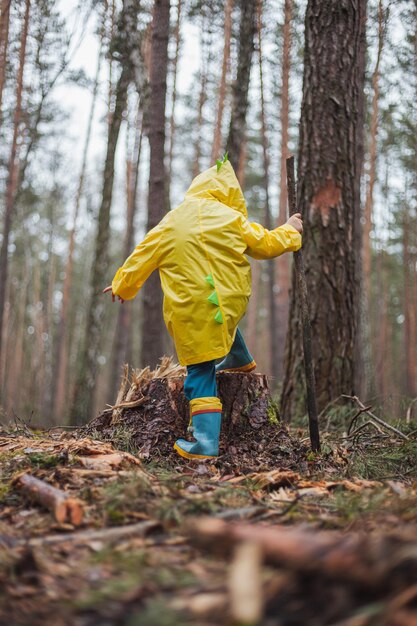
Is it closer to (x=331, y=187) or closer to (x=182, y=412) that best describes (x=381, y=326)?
(x=331, y=187)

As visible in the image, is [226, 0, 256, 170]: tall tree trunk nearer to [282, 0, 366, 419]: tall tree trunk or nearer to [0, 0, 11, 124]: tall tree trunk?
[282, 0, 366, 419]: tall tree trunk

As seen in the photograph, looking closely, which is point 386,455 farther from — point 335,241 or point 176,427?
point 335,241

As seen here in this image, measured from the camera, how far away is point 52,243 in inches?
1135

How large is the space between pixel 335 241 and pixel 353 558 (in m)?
4.34

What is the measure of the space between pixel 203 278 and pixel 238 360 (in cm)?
96

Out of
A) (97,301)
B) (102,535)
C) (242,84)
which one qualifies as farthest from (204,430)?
(97,301)

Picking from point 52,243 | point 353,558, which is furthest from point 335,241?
point 52,243

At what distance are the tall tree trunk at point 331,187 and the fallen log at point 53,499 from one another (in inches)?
129

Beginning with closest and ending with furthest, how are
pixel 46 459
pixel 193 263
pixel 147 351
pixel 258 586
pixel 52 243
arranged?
pixel 258 586
pixel 46 459
pixel 193 263
pixel 147 351
pixel 52 243

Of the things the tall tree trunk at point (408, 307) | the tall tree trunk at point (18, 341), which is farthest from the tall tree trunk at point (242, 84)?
the tall tree trunk at point (18, 341)

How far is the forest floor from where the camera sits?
137 cm

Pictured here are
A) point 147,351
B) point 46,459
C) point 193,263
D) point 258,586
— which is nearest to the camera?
point 258,586

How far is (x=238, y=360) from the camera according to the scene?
452cm

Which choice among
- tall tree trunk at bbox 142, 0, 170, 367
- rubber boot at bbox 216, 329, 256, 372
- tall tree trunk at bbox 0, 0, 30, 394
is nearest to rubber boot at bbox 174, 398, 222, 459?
rubber boot at bbox 216, 329, 256, 372
